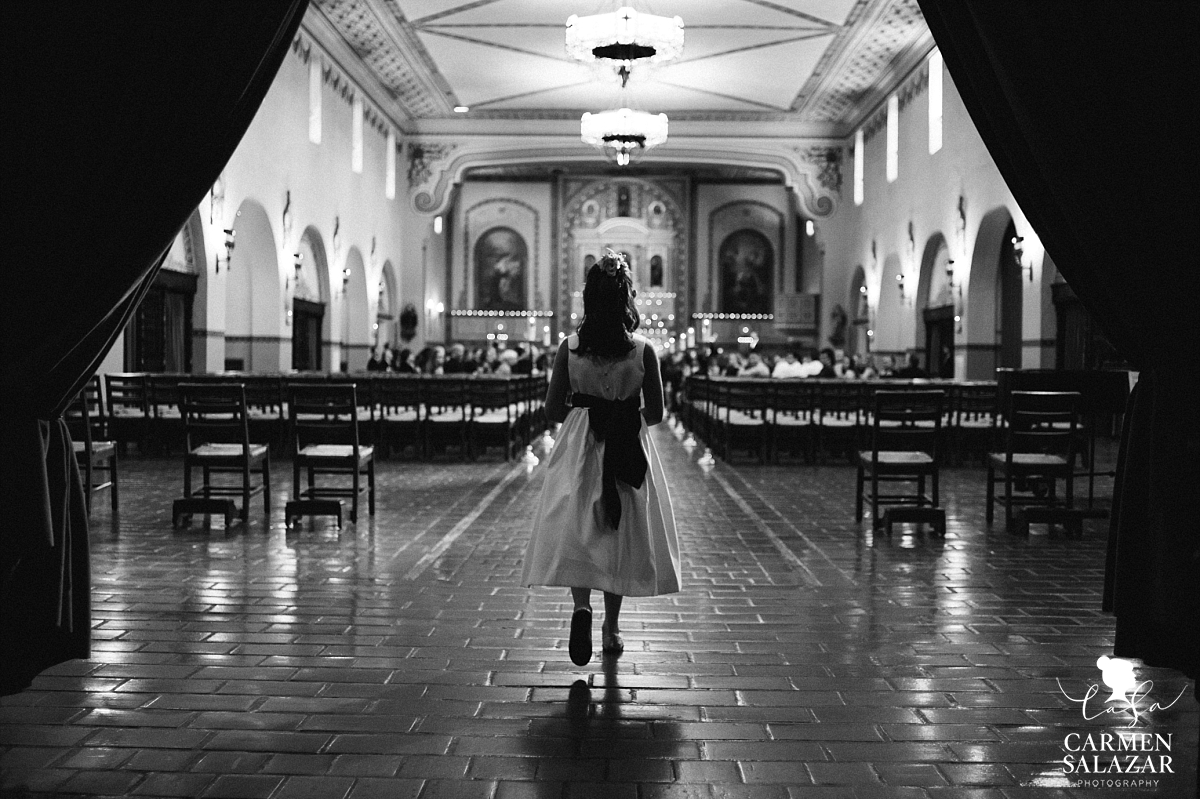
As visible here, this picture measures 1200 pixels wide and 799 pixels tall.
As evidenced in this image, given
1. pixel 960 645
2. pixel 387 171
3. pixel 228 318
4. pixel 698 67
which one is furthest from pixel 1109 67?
pixel 387 171

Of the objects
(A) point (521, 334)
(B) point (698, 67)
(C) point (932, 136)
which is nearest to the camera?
(C) point (932, 136)

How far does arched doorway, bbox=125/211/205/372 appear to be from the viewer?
14312 mm

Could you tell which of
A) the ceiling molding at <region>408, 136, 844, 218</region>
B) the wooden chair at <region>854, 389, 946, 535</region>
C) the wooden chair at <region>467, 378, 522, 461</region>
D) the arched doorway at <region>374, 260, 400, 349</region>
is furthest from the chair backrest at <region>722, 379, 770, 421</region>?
the arched doorway at <region>374, 260, 400, 349</region>

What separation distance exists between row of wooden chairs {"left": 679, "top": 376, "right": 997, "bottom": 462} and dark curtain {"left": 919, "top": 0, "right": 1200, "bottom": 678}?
863 centimetres

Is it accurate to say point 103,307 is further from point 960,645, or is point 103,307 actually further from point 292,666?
point 960,645

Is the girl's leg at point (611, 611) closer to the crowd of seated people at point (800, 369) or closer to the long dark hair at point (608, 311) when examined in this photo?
the long dark hair at point (608, 311)

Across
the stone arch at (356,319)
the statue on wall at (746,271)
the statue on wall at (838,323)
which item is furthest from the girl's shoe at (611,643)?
the statue on wall at (746,271)

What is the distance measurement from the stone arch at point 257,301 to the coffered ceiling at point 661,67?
3702 mm

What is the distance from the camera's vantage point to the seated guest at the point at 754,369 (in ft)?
53.2

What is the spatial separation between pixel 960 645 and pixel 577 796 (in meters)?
2.15

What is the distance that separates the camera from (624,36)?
1383cm

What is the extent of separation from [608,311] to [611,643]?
4.25ft

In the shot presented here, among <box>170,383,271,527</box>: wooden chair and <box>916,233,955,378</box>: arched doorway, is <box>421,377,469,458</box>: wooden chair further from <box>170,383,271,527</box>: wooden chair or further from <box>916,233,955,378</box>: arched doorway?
<box>916,233,955,378</box>: arched doorway

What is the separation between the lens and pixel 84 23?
121 inches
